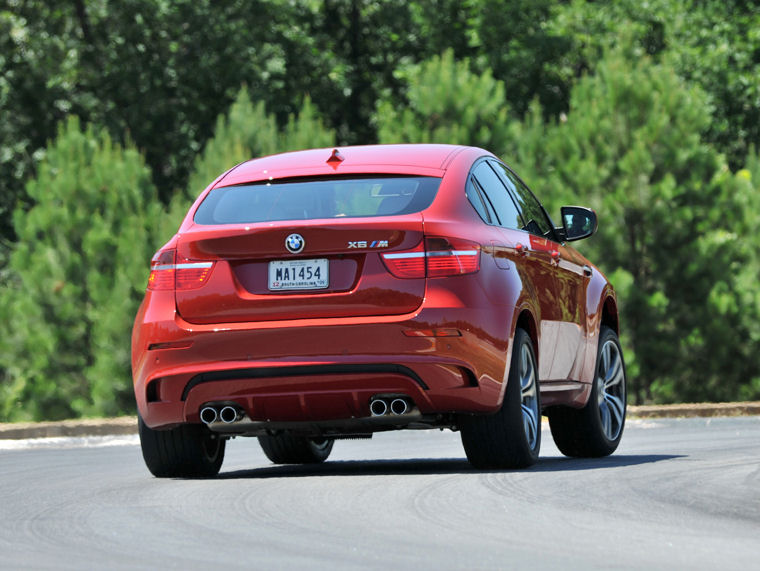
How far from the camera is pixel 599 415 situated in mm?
10805

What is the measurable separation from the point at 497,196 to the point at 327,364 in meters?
1.83

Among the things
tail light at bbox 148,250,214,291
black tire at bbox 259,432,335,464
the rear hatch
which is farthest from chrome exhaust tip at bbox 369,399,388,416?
black tire at bbox 259,432,335,464

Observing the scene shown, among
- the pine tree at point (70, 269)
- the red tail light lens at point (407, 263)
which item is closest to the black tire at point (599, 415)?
the red tail light lens at point (407, 263)

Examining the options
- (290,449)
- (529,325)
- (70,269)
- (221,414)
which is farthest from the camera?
(70,269)

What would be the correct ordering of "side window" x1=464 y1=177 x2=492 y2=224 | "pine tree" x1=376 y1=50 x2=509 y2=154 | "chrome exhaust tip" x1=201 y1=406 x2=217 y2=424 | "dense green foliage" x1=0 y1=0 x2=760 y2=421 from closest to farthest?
"chrome exhaust tip" x1=201 y1=406 x2=217 y2=424 < "side window" x1=464 y1=177 x2=492 y2=224 < "dense green foliage" x1=0 y1=0 x2=760 y2=421 < "pine tree" x1=376 y1=50 x2=509 y2=154

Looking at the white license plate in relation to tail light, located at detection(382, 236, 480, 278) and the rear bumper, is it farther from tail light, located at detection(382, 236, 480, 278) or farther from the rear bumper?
tail light, located at detection(382, 236, 480, 278)

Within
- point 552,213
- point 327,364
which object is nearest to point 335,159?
point 327,364

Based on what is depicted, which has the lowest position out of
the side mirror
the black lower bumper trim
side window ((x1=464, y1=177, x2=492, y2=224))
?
the black lower bumper trim

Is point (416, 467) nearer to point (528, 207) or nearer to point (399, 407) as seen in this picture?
point (399, 407)

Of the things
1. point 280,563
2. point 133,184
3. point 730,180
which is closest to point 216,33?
point 133,184

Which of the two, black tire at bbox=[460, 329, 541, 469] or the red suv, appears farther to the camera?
black tire at bbox=[460, 329, 541, 469]

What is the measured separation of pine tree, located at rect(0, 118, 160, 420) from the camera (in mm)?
28281

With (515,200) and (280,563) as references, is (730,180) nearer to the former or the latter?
(515,200)

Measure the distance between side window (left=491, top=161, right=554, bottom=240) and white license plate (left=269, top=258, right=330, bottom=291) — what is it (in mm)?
1791
